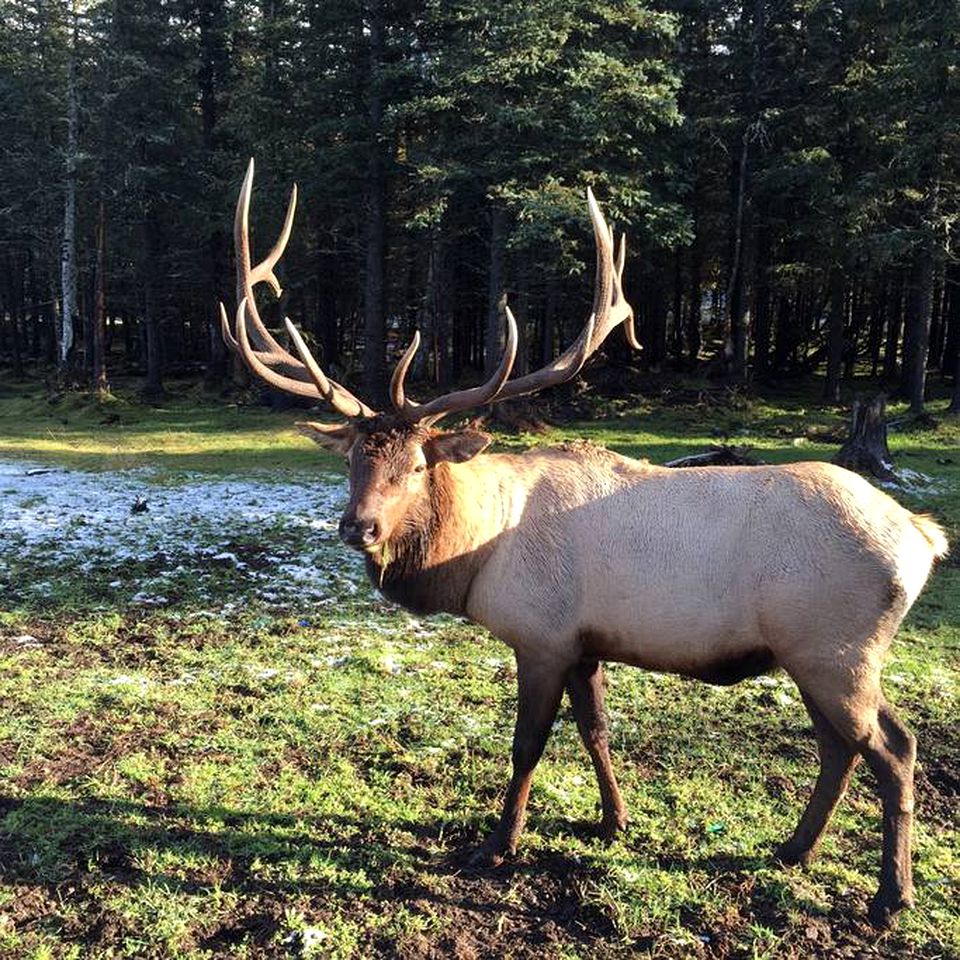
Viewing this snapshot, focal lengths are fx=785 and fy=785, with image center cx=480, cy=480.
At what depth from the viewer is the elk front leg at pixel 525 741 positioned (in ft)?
13.3

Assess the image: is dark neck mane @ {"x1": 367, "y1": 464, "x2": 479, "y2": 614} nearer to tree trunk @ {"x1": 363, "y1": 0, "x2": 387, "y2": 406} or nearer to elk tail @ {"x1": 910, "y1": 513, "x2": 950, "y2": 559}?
elk tail @ {"x1": 910, "y1": 513, "x2": 950, "y2": 559}

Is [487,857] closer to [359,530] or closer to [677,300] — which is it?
[359,530]

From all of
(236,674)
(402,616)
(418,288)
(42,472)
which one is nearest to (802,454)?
(402,616)

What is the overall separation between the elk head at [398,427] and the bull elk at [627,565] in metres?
0.01

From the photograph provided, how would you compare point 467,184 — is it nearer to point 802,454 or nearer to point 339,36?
point 339,36

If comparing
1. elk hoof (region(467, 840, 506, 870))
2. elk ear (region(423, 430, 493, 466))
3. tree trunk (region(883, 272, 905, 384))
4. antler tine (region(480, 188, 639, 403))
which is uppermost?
tree trunk (region(883, 272, 905, 384))

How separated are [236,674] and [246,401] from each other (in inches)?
729

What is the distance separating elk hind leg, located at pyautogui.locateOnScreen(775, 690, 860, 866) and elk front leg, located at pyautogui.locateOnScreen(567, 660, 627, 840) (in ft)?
2.79

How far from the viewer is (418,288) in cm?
2934

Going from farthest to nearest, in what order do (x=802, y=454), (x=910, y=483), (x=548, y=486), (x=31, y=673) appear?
(x=802, y=454)
(x=910, y=483)
(x=31, y=673)
(x=548, y=486)

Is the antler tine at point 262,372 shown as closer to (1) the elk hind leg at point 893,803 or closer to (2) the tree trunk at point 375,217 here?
(1) the elk hind leg at point 893,803

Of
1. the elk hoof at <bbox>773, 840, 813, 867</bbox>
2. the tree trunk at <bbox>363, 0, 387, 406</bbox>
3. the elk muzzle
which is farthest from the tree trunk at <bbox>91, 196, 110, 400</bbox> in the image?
the elk hoof at <bbox>773, 840, 813, 867</bbox>

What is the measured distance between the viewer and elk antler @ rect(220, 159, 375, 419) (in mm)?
4324

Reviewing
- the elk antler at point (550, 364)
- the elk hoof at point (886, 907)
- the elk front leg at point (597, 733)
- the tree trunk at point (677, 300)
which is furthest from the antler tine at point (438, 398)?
the tree trunk at point (677, 300)
